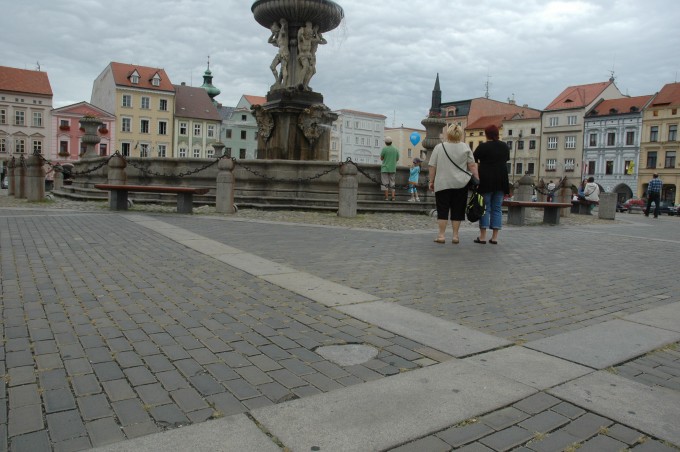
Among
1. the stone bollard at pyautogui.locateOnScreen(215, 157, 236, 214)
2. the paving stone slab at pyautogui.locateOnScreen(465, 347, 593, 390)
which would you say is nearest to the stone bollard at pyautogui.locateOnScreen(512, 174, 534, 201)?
the stone bollard at pyautogui.locateOnScreen(215, 157, 236, 214)

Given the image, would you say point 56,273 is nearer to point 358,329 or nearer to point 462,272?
point 358,329

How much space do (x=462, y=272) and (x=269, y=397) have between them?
4.23m

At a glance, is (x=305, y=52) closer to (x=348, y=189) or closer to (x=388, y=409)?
(x=348, y=189)

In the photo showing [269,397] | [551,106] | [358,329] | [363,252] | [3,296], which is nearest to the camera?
[269,397]

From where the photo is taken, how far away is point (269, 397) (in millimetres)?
2727

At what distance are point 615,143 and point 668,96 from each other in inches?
306

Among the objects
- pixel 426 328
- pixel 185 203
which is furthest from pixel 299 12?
pixel 426 328

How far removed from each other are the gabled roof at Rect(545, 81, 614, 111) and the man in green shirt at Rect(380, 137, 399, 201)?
66.0 meters

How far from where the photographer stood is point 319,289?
524 cm

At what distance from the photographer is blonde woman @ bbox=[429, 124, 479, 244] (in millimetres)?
8953

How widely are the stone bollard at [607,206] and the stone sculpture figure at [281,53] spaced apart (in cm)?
1188

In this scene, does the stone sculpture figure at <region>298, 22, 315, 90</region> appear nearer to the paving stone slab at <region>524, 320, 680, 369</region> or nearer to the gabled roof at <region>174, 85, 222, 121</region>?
the paving stone slab at <region>524, 320, 680, 369</region>

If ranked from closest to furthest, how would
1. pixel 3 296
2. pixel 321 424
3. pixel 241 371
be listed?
pixel 321 424 < pixel 241 371 < pixel 3 296

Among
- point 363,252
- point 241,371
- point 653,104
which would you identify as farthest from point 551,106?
point 241,371
